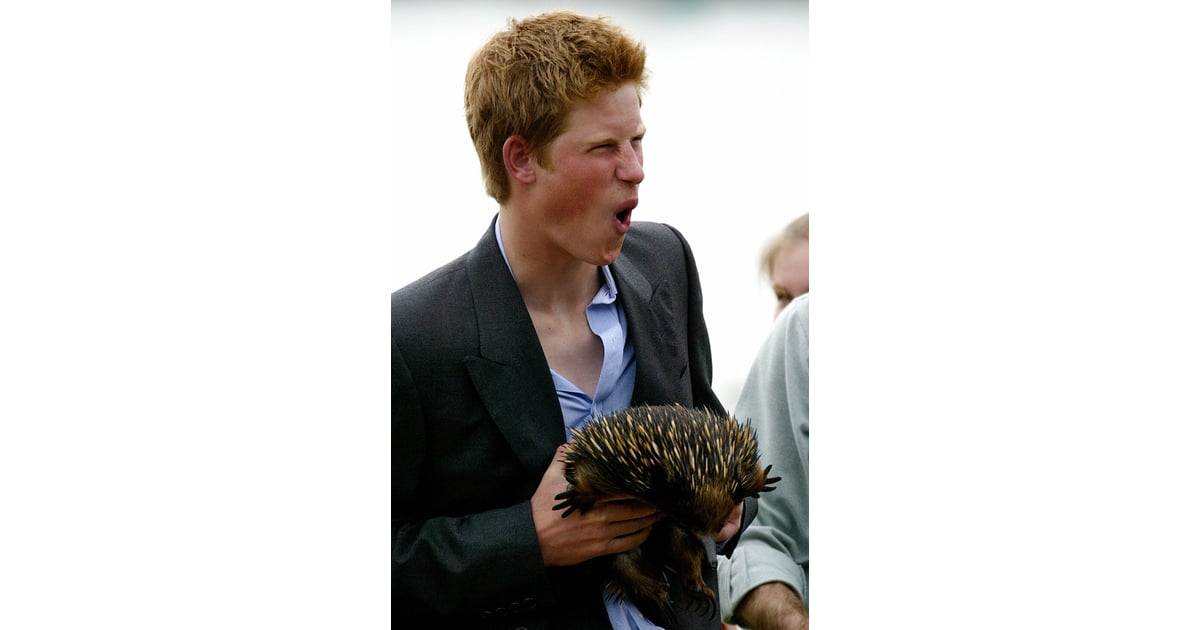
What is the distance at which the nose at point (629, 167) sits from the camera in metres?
1.63

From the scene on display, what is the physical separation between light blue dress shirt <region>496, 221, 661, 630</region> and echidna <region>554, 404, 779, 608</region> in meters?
0.08

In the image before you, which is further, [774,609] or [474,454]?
[774,609]

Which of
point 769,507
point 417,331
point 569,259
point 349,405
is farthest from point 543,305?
point 769,507

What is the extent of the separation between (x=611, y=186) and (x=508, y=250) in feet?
0.78

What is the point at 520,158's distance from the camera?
1.68 meters

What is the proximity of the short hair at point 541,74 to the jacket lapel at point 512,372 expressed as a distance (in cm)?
19

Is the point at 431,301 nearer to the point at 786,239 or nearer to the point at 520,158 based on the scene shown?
the point at 520,158

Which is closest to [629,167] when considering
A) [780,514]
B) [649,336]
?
[649,336]

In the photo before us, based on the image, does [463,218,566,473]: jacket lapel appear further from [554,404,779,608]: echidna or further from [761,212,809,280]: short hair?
[761,212,809,280]: short hair

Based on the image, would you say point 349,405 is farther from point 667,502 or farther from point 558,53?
point 558,53

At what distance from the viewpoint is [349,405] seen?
149cm

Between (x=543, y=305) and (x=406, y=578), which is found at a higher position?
(x=543, y=305)

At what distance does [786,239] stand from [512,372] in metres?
0.83

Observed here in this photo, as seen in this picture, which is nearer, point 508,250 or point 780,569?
point 508,250
